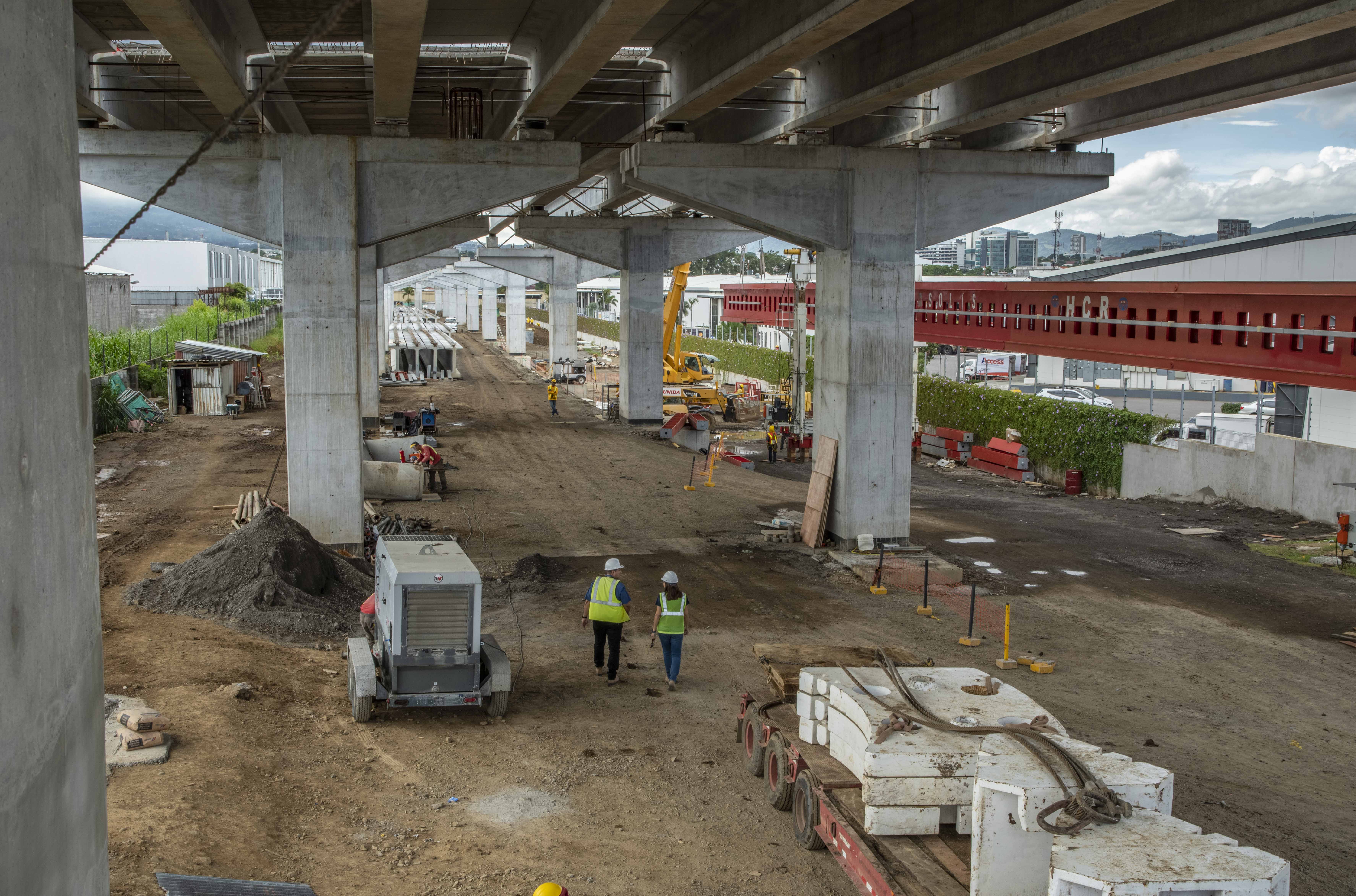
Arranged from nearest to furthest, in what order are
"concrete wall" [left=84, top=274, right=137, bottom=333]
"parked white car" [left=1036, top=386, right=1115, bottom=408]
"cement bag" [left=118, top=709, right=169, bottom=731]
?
"cement bag" [left=118, top=709, right=169, bottom=731]
"parked white car" [left=1036, top=386, right=1115, bottom=408]
"concrete wall" [left=84, top=274, right=137, bottom=333]

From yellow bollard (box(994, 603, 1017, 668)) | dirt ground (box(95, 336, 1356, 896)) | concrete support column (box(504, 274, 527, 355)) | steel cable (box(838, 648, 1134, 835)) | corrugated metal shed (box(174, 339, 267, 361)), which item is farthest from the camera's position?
concrete support column (box(504, 274, 527, 355))

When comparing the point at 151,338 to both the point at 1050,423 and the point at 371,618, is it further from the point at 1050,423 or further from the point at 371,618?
the point at 371,618

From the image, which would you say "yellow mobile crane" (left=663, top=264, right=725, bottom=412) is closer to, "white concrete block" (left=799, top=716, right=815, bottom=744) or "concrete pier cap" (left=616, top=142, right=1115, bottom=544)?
"concrete pier cap" (left=616, top=142, right=1115, bottom=544)

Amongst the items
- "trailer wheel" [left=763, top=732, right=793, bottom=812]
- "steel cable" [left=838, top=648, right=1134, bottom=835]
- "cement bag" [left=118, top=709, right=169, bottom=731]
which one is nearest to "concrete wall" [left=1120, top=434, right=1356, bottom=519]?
"trailer wheel" [left=763, top=732, right=793, bottom=812]

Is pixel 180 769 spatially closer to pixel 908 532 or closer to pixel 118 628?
pixel 118 628

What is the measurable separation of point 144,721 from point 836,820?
722 centimetres

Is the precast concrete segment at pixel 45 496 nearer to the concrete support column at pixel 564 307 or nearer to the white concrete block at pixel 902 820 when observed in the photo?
the white concrete block at pixel 902 820

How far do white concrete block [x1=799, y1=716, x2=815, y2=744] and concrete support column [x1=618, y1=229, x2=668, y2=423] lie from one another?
3811cm


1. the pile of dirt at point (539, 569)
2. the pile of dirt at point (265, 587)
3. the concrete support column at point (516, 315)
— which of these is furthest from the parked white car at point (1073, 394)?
the concrete support column at point (516, 315)

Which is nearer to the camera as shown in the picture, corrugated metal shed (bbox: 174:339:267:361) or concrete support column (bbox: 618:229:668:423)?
concrete support column (bbox: 618:229:668:423)

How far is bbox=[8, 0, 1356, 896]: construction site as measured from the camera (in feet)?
23.4

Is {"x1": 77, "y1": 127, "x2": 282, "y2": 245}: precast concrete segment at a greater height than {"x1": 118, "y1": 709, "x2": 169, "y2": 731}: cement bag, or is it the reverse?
{"x1": 77, "y1": 127, "x2": 282, "y2": 245}: precast concrete segment

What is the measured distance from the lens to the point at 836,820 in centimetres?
900

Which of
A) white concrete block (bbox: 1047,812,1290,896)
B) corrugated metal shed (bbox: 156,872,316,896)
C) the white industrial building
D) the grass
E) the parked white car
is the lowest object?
the grass
